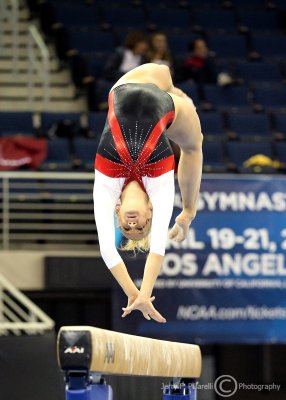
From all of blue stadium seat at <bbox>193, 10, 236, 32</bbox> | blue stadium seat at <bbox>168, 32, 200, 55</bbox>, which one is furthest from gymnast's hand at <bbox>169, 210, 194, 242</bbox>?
blue stadium seat at <bbox>193, 10, 236, 32</bbox>

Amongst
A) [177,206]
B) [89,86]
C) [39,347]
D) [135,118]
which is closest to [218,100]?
[89,86]

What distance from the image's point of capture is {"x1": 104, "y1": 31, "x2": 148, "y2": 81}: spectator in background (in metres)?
9.56

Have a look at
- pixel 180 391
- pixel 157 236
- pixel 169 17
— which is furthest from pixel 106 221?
pixel 169 17

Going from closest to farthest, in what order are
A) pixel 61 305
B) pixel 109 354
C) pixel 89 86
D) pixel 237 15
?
pixel 109 354 → pixel 61 305 → pixel 89 86 → pixel 237 15

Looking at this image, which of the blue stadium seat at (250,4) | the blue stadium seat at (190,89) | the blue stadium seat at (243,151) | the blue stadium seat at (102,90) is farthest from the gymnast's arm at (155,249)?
the blue stadium seat at (250,4)

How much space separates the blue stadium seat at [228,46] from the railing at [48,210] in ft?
9.50

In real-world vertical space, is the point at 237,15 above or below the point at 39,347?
above

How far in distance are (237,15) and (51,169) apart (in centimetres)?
399

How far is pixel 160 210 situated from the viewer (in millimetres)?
Answer: 4691

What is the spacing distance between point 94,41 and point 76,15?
0.56 metres

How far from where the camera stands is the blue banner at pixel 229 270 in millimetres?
7789

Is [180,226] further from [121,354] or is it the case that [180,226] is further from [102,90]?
[102,90]

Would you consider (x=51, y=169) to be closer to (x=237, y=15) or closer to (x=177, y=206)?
(x=177, y=206)

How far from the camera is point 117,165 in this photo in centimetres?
484
